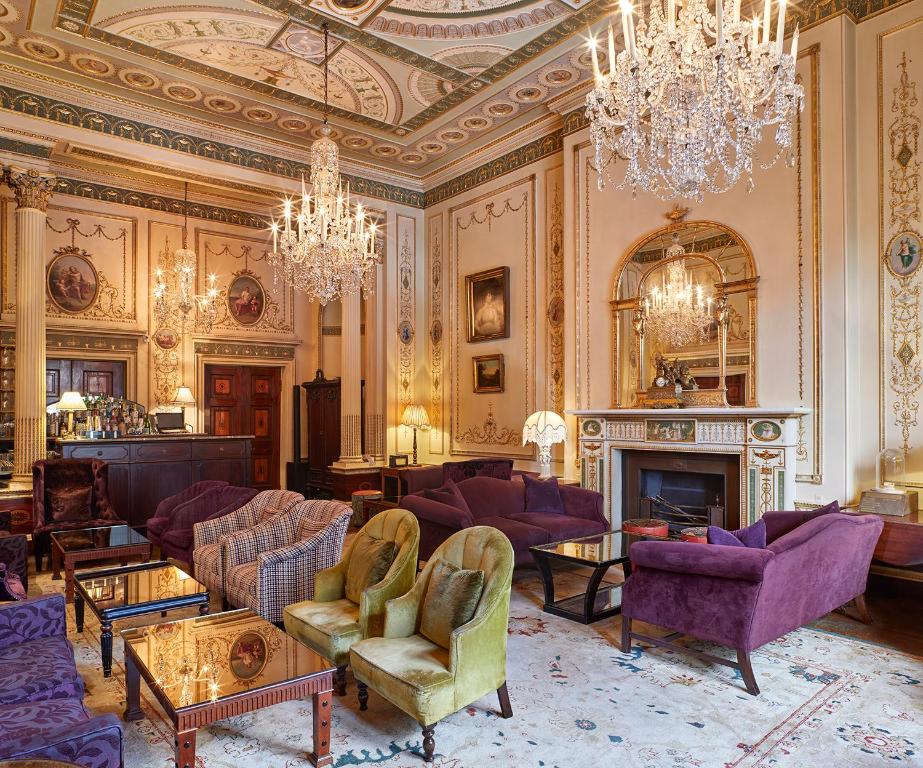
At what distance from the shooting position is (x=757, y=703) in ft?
10.9

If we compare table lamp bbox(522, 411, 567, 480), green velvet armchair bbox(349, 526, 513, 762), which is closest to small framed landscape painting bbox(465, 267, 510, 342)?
table lamp bbox(522, 411, 567, 480)

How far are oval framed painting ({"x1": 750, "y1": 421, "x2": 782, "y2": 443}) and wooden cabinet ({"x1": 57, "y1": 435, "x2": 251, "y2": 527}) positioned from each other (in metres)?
5.91

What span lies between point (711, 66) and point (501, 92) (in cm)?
394

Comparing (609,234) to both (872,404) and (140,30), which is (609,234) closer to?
(872,404)

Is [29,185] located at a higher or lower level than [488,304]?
higher

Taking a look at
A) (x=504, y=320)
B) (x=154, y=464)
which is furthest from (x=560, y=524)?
(x=154, y=464)

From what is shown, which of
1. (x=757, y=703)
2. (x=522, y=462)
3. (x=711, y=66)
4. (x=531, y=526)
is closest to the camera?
(x=757, y=703)

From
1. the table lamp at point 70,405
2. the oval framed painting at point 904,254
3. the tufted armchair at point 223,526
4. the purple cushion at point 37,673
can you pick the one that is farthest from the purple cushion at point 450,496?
the table lamp at point 70,405

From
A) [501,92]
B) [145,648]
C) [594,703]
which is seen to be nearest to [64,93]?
[501,92]

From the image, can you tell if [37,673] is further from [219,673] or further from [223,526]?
[223,526]

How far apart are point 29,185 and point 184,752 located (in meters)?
6.70

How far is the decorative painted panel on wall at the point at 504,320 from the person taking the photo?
8242mm

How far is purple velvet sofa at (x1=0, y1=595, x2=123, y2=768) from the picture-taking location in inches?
80.9

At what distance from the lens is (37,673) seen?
2730mm
